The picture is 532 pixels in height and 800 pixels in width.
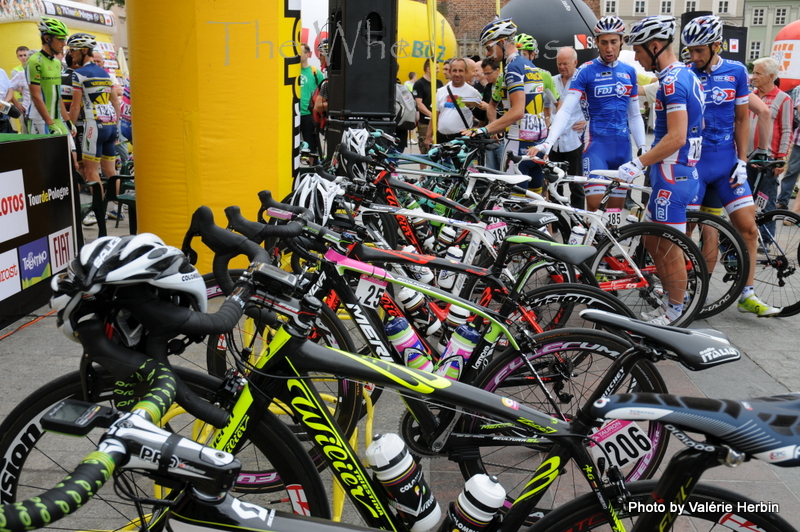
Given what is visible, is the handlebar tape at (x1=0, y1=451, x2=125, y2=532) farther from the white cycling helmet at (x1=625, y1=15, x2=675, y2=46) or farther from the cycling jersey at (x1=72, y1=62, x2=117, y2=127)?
the cycling jersey at (x1=72, y1=62, x2=117, y2=127)

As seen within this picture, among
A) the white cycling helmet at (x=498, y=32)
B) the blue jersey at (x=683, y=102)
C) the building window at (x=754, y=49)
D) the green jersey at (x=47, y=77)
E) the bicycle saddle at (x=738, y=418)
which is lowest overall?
the bicycle saddle at (x=738, y=418)

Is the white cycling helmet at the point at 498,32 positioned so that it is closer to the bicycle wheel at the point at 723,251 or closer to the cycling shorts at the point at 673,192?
the cycling shorts at the point at 673,192

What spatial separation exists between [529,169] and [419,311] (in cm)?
432

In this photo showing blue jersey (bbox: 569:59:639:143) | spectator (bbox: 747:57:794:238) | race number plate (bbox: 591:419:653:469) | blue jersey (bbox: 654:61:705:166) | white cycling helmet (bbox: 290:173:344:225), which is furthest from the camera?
spectator (bbox: 747:57:794:238)

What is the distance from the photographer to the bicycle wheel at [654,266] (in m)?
5.10

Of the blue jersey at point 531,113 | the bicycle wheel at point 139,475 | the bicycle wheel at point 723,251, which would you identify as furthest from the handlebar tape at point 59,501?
the blue jersey at point 531,113

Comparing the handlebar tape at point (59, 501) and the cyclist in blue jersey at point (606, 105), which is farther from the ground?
the cyclist in blue jersey at point (606, 105)

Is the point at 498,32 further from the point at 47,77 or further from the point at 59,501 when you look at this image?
the point at 59,501

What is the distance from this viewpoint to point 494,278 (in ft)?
11.2

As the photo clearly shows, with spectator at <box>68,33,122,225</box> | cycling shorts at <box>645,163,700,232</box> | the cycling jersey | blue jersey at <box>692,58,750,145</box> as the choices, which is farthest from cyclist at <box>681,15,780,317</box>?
the cycling jersey

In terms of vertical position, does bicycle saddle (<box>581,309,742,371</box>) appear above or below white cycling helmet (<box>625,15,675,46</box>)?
below

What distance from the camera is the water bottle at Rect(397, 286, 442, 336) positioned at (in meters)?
3.60

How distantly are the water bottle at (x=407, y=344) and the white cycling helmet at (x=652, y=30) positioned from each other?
3.07 m

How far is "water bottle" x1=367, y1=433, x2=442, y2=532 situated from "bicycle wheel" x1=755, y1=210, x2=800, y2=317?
4.76 metres
